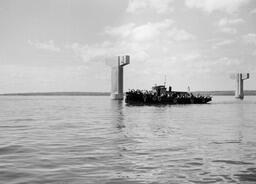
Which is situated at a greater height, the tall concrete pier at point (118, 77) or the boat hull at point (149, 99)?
the tall concrete pier at point (118, 77)

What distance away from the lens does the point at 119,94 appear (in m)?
101

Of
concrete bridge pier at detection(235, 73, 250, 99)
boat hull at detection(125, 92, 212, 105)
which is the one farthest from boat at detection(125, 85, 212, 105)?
concrete bridge pier at detection(235, 73, 250, 99)

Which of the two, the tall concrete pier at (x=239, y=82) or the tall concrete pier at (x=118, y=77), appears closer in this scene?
the tall concrete pier at (x=118, y=77)

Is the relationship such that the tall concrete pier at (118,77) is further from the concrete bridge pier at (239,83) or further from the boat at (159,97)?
the concrete bridge pier at (239,83)

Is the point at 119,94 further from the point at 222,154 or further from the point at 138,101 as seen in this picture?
the point at 222,154

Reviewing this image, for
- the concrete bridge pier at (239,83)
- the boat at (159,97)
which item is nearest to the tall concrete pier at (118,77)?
the boat at (159,97)

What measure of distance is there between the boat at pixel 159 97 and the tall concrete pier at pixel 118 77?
11780 millimetres

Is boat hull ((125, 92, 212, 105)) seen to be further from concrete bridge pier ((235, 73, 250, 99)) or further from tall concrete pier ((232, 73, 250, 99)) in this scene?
tall concrete pier ((232, 73, 250, 99))

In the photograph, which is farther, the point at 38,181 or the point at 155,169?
the point at 155,169

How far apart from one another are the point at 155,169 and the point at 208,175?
1.74 metres

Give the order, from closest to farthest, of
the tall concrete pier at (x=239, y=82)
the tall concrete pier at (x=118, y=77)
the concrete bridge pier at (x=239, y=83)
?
1. the tall concrete pier at (x=118, y=77)
2. the concrete bridge pier at (x=239, y=83)
3. the tall concrete pier at (x=239, y=82)

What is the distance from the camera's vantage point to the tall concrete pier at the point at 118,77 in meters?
93.3

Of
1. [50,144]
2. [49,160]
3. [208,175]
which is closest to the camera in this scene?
[208,175]

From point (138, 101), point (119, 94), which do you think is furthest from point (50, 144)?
point (119, 94)
